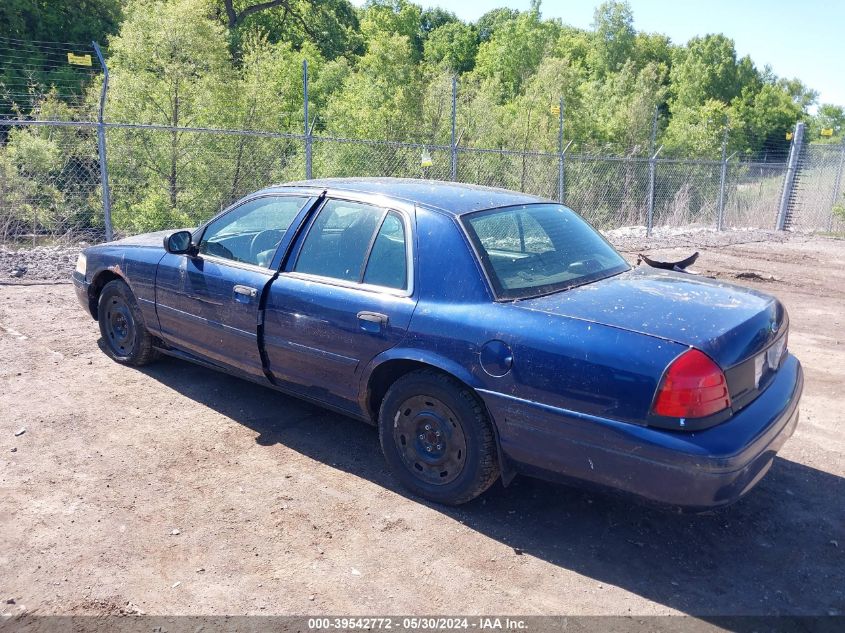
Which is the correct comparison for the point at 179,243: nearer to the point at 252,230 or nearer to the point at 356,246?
the point at 252,230

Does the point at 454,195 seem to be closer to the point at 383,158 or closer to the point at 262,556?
the point at 262,556

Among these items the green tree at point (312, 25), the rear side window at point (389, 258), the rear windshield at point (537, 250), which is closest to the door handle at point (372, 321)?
the rear side window at point (389, 258)

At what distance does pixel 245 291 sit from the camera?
4.23 m

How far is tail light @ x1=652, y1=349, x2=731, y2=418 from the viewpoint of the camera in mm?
2799

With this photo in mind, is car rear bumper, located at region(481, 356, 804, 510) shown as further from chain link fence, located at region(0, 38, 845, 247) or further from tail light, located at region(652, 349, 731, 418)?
chain link fence, located at region(0, 38, 845, 247)

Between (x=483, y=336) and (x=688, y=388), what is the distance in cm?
94

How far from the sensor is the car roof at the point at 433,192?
386 cm

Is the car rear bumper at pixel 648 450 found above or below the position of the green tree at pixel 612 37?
below

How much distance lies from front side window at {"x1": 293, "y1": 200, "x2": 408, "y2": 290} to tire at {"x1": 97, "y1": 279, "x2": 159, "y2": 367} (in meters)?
1.86

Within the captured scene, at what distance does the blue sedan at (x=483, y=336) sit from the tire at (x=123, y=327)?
1.41 ft

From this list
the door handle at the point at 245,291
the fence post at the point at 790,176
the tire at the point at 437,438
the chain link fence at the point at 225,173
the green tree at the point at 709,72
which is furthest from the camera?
the green tree at the point at 709,72

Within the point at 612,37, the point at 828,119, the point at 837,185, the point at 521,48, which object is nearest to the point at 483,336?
the point at 837,185

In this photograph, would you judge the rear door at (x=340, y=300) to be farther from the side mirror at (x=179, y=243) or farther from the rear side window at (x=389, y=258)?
the side mirror at (x=179, y=243)

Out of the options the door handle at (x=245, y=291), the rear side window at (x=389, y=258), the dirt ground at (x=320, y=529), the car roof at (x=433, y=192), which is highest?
the car roof at (x=433, y=192)
